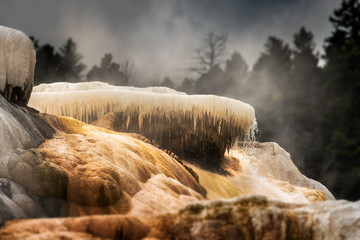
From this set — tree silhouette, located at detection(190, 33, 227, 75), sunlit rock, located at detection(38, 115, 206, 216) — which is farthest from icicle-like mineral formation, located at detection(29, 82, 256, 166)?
tree silhouette, located at detection(190, 33, 227, 75)

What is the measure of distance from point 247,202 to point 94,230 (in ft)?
2.82

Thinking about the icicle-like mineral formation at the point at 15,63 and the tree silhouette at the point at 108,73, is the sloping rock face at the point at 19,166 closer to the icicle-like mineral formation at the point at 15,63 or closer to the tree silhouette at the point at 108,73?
the icicle-like mineral formation at the point at 15,63

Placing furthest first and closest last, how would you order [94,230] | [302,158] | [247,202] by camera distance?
1. [302,158]
2. [247,202]
3. [94,230]

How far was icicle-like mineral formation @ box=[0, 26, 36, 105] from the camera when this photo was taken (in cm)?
262

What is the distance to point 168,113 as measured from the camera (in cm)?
466

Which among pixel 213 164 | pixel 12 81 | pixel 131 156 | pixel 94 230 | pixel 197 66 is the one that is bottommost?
pixel 213 164

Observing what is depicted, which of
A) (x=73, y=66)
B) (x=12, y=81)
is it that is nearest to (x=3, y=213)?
(x=12, y=81)

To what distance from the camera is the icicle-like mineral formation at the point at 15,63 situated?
8.59 ft

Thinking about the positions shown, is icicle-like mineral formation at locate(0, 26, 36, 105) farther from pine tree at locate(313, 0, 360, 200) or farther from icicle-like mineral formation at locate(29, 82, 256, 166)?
pine tree at locate(313, 0, 360, 200)

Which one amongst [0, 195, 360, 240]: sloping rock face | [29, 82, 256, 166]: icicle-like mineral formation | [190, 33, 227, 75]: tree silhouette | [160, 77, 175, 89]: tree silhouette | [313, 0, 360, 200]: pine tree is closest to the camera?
[0, 195, 360, 240]: sloping rock face

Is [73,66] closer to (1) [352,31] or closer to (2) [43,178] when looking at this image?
(2) [43,178]

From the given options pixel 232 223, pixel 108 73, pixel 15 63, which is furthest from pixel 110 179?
pixel 108 73

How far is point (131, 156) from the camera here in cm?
256

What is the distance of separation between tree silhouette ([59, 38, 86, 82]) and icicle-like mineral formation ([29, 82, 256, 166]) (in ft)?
8.06
